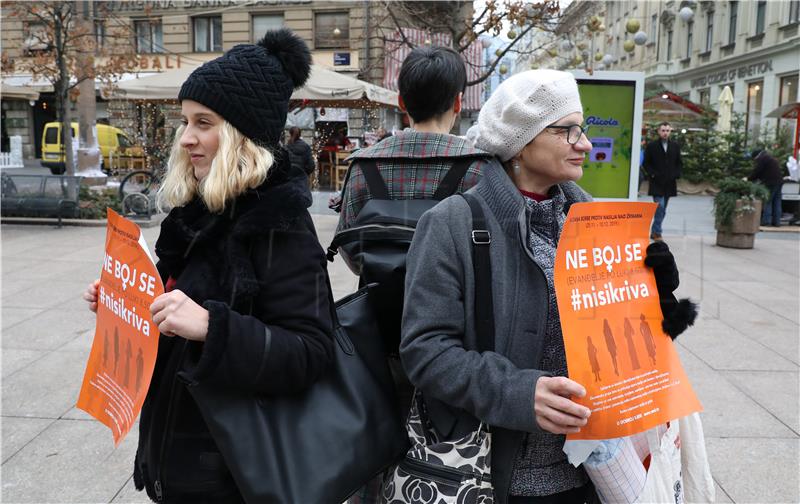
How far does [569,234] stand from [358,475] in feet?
2.47

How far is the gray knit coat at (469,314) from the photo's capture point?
1556 millimetres

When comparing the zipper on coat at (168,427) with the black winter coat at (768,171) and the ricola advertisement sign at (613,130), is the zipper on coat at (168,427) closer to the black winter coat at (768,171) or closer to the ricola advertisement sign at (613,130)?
the ricola advertisement sign at (613,130)

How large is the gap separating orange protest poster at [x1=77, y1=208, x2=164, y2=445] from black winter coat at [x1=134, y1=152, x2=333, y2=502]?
0.20 feet

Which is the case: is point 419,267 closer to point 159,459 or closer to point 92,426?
point 159,459

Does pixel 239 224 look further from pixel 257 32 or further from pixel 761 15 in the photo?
pixel 761 15

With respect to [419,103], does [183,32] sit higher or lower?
higher

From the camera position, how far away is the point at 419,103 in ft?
8.27

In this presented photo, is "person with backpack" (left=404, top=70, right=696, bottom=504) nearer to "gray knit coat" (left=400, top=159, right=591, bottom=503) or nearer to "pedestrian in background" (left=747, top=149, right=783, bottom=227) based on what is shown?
"gray knit coat" (left=400, top=159, right=591, bottom=503)

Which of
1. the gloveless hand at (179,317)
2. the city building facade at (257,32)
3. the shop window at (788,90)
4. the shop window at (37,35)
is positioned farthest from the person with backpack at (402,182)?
the shop window at (788,90)

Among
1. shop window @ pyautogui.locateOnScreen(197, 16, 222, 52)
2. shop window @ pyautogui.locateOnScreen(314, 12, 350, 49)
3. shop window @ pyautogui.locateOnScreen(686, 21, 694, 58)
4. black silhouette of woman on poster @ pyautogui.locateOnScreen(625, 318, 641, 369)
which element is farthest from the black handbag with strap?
shop window @ pyautogui.locateOnScreen(686, 21, 694, 58)

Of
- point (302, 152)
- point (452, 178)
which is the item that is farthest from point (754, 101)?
point (452, 178)

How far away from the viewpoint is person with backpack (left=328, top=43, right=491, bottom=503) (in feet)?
6.19

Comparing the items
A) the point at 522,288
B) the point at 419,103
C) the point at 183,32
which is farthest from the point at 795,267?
the point at 183,32

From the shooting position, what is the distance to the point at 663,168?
12.0 metres
